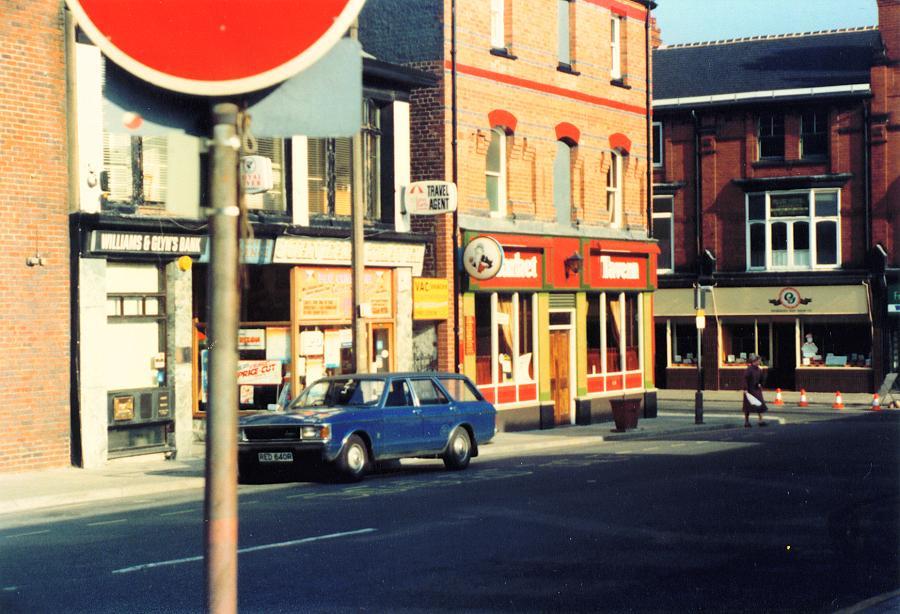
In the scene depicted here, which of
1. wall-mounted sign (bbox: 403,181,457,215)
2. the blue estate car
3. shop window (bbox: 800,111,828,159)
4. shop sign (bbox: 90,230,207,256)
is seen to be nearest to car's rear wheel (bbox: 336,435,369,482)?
the blue estate car

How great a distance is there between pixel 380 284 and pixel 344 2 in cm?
2553

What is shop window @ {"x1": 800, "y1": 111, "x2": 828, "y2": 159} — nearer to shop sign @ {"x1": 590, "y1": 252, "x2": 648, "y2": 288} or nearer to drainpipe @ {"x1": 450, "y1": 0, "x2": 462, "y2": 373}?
shop sign @ {"x1": 590, "y1": 252, "x2": 648, "y2": 288}

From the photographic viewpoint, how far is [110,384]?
2250 cm

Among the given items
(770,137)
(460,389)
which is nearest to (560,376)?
(460,389)

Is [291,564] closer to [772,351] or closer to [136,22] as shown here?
[136,22]

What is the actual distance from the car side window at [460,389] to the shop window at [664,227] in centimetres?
3035

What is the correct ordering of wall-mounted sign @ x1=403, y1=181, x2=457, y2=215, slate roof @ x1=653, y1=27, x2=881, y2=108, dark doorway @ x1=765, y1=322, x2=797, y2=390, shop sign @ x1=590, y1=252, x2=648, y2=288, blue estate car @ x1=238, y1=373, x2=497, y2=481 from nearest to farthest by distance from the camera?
blue estate car @ x1=238, y1=373, x2=497, y2=481 < wall-mounted sign @ x1=403, y1=181, x2=457, y2=215 < shop sign @ x1=590, y1=252, x2=648, y2=288 < dark doorway @ x1=765, y1=322, x2=797, y2=390 < slate roof @ x1=653, y1=27, x2=881, y2=108

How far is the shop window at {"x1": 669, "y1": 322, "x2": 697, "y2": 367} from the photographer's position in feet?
168

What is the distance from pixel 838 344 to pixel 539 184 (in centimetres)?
1979

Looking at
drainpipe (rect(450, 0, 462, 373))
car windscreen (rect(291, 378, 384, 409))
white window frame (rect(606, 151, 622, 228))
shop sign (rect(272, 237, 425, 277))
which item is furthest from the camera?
white window frame (rect(606, 151, 622, 228))

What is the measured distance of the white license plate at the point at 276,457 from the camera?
737 inches

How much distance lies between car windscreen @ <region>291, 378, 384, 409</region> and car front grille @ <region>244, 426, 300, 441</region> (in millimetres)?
1184

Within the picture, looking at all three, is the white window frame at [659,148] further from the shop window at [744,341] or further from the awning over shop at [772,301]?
the shop window at [744,341]

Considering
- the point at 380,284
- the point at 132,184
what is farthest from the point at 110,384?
the point at 380,284
